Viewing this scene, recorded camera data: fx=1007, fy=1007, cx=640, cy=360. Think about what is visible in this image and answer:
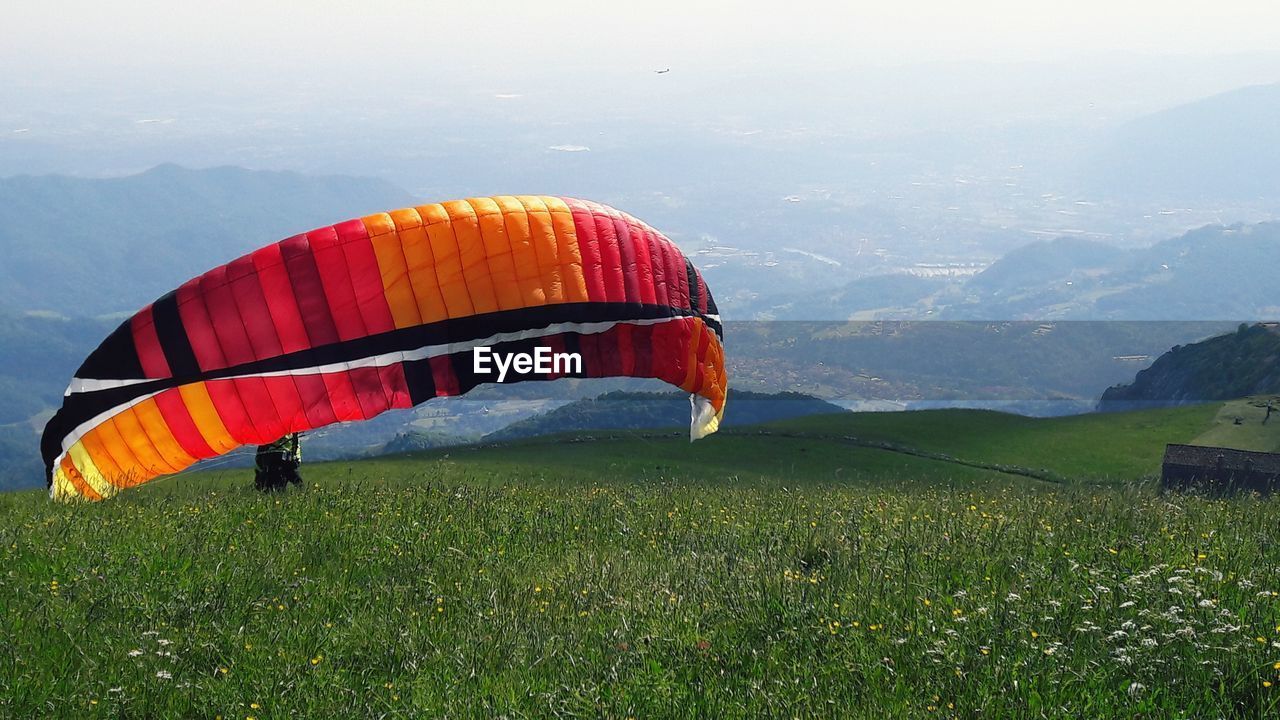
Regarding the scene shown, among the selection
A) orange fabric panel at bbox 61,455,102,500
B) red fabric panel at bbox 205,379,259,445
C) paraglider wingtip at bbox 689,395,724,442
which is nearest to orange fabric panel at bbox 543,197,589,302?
paraglider wingtip at bbox 689,395,724,442

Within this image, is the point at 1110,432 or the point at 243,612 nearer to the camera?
the point at 243,612

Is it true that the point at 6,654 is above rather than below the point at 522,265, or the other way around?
below

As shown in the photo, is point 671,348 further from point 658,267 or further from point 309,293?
point 309,293

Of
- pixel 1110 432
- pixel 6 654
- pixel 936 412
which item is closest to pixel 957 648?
pixel 6 654

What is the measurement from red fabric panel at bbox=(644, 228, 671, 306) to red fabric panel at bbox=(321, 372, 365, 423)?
21.6 ft

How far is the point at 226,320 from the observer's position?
1839cm

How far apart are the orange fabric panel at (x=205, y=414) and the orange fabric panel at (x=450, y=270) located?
4.62m

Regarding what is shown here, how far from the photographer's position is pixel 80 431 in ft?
60.3

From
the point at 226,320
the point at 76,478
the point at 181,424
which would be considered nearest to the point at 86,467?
the point at 76,478

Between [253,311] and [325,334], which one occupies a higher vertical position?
[253,311]

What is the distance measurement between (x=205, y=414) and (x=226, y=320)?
5.87 feet

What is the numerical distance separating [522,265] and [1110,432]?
5103cm

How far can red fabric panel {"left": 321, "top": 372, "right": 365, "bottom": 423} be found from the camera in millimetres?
18938

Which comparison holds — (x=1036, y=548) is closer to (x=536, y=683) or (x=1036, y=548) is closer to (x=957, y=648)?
(x=957, y=648)
